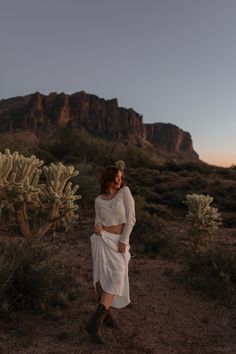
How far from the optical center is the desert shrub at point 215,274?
5633 millimetres

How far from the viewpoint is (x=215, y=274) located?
236 inches

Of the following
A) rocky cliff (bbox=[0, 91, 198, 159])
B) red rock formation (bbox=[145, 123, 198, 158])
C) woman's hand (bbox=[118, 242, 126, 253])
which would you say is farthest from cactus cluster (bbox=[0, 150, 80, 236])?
red rock formation (bbox=[145, 123, 198, 158])

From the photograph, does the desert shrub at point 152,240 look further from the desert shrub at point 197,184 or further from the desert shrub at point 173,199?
the desert shrub at point 197,184

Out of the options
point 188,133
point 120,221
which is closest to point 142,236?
point 120,221

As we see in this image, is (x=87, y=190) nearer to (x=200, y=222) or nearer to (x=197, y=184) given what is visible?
(x=200, y=222)

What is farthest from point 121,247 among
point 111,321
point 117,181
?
point 111,321

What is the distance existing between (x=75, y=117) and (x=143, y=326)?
99.3 metres

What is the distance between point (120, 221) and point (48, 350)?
54.8 inches

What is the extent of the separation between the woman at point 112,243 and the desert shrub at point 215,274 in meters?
2.08

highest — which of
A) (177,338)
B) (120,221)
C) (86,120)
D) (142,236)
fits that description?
(86,120)

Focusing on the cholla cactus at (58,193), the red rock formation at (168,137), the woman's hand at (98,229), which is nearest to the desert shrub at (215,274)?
the cholla cactus at (58,193)

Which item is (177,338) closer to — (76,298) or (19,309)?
(76,298)

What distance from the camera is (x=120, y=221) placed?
4.07m

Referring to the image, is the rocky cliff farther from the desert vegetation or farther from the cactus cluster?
the cactus cluster
